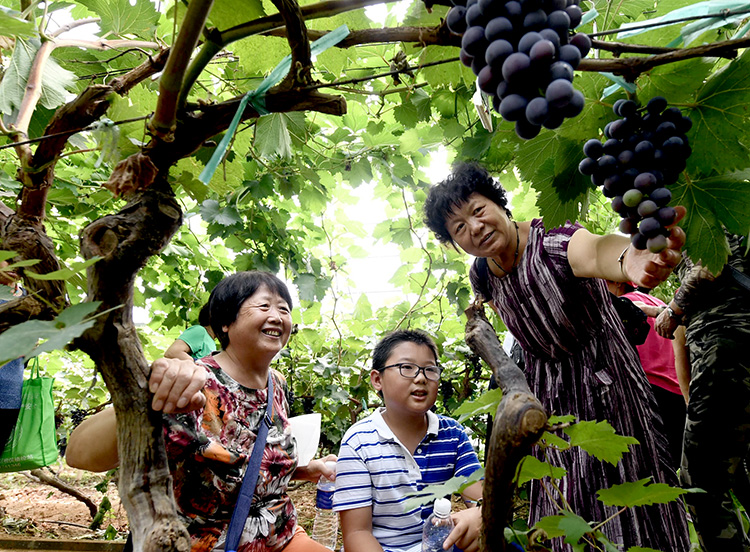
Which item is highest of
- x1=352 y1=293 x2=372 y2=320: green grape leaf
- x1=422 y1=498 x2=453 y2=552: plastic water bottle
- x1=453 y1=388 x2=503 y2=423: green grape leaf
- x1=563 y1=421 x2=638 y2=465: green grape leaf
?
x1=352 y1=293 x2=372 y2=320: green grape leaf

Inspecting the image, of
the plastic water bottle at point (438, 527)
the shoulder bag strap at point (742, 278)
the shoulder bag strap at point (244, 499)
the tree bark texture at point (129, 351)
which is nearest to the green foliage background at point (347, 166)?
the tree bark texture at point (129, 351)

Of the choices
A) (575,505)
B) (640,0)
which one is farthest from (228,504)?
(640,0)

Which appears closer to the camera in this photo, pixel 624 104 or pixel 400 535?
pixel 624 104

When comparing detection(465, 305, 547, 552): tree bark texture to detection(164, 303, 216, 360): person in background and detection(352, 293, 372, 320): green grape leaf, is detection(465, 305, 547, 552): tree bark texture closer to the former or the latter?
detection(164, 303, 216, 360): person in background

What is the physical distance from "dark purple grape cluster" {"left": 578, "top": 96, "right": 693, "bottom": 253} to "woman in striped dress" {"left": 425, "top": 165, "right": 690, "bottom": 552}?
21.4 inches

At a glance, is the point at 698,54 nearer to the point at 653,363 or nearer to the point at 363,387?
the point at 653,363

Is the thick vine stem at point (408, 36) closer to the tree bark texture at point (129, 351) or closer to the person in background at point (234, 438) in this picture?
the tree bark texture at point (129, 351)

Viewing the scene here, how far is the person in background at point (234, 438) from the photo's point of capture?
1487 mm

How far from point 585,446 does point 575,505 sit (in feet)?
3.02

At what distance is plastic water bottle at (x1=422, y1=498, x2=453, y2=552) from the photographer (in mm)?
1550

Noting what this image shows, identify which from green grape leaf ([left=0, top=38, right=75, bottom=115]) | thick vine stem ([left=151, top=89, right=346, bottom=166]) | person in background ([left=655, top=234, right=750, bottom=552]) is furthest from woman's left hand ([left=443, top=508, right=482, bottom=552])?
green grape leaf ([left=0, top=38, right=75, bottom=115])

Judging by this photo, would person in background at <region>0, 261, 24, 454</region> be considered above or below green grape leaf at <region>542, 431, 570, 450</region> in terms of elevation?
above

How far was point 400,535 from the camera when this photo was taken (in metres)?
1.99

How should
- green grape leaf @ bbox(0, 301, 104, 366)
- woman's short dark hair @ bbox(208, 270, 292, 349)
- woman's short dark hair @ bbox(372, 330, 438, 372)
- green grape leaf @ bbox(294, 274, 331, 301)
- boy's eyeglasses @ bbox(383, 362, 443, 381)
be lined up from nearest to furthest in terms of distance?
green grape leaf @ bbox(0, 301, 104, 366) → woman's short dark hair @ bbox(208, 270, 292, 349) → boy's eyeglasses @ bbox(383, 362, 443, 381) → woman's short dark hair @ bbox(372, 330, 438, 372) → green grape leaf @ bbox(294, 274, 331, 301)
